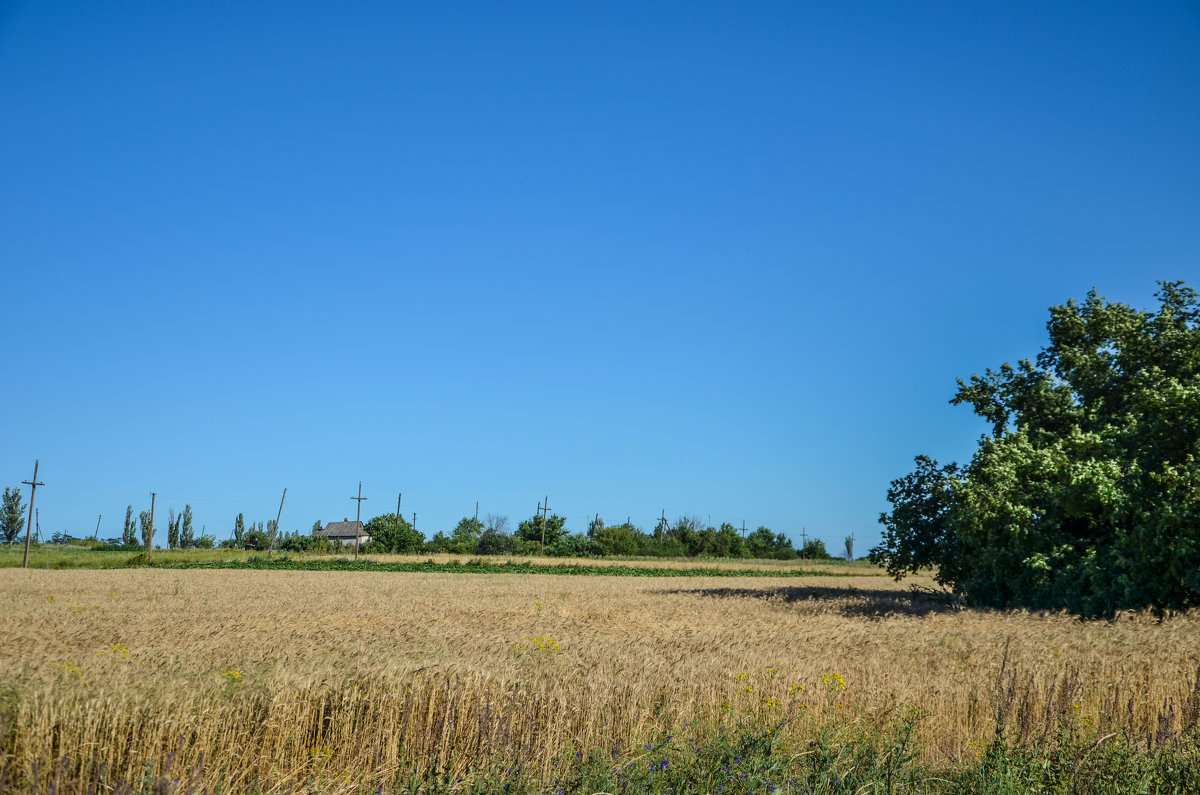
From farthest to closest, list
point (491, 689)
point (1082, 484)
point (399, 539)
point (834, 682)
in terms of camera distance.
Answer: point (399, 539) → point (1082, 484) → point (834, 682) → point (491, 689)

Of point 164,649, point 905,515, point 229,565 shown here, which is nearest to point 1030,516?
point 905,515

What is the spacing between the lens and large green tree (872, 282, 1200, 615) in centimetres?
2108

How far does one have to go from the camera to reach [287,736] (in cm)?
723

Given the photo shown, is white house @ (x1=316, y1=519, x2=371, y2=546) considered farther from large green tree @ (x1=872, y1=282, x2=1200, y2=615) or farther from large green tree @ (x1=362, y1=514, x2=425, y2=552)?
large green tree @ (x1=872, y1=282, x2=1200, y2=615)

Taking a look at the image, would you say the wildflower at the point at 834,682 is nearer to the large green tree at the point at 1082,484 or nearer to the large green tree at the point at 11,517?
the large green tree at the point at 1082,484

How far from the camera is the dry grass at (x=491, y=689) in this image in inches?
263

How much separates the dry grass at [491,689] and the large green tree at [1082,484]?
4888 millimetres

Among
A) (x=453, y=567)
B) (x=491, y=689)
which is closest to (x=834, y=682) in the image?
(x=491, y=689)

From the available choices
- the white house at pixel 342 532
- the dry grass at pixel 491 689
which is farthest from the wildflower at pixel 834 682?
the white house at pixel 342 532

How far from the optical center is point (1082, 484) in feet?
75.0

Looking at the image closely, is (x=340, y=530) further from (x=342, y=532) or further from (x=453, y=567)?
(x=453, y=567)

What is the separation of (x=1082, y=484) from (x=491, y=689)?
2090cm

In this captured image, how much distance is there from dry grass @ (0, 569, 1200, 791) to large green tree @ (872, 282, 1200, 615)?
4.89 metres

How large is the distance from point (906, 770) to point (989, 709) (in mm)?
3268
